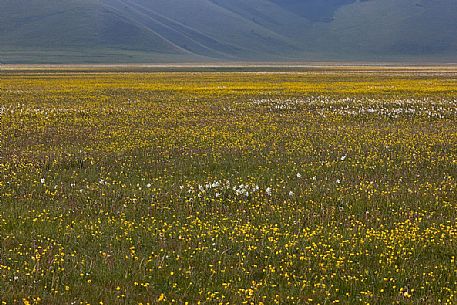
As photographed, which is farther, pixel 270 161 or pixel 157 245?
pixel 270 161

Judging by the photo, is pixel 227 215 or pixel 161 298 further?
pixel 227 215

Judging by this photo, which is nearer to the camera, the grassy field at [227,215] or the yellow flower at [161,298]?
the yellow flower at [161,298]

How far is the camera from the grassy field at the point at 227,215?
27.8ft

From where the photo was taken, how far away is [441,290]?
8.27 m

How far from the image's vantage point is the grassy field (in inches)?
333

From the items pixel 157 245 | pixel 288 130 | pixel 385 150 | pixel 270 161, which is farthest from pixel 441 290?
pixel 288 130

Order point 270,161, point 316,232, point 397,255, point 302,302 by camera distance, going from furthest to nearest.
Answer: point 270,161 → point 316,232 → point 397,255 → point 302,302

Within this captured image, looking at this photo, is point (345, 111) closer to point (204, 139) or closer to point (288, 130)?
point (288, 130)

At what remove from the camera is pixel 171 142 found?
20.1 metres

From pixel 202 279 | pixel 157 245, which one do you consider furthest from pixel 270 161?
pixel 202 279

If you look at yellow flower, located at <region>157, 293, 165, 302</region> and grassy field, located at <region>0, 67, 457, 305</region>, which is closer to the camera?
yellow flower, located at <region>157, 293, 165, 302</region>

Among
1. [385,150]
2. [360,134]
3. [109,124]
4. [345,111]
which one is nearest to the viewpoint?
[385,150]

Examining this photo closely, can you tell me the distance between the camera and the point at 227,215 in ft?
38.4

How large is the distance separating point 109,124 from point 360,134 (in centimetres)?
1087
